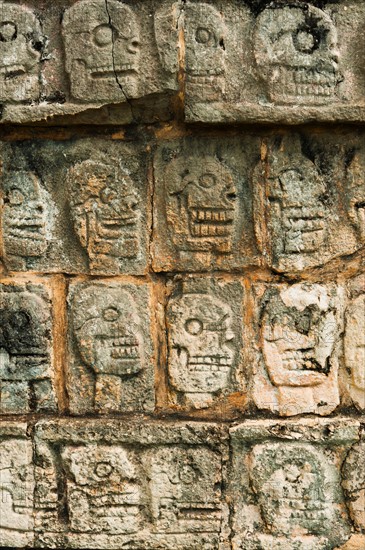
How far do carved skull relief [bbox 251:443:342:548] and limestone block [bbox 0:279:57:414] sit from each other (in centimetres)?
94

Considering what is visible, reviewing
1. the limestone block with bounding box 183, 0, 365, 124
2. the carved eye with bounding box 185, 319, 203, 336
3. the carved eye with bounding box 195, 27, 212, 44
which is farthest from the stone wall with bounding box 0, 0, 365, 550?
the carved eye with bounding box 195, 27, 212, 44

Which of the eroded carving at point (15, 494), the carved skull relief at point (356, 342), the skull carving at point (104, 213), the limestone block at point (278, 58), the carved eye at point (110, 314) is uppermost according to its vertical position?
the limestone block at point (278, 58)

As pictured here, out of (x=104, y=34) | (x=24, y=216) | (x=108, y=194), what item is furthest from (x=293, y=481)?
(x=104, y=34)

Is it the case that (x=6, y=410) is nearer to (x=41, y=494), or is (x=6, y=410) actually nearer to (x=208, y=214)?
(x=41, y=494)

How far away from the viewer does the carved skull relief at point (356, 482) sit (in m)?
3.35

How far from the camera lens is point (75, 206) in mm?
3379

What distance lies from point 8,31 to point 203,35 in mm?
795

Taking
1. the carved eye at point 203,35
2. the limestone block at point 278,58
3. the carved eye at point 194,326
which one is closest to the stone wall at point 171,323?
the carved eye at point 194,326

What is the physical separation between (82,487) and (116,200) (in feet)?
4.06

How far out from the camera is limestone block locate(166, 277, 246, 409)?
338 centimetres

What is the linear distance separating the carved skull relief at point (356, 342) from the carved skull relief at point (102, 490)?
102 cm

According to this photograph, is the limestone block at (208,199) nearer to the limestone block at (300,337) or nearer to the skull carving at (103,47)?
the limestone block at (300,337)

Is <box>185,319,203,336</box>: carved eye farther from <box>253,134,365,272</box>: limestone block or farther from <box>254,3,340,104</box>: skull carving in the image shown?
<box>254,3,340,104</box>: skull carving

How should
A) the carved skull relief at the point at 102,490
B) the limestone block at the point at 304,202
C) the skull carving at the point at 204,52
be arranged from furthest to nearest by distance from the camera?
the carved skull relief at the point at 102,490 < the limestone block at the point at 304,202 < the skull carving at the point at 204,52
